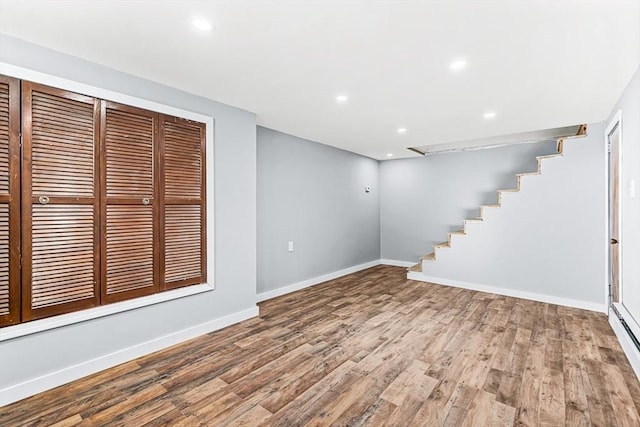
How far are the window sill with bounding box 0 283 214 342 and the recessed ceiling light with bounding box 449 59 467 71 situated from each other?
2936mm

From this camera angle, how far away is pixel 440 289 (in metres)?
4.63

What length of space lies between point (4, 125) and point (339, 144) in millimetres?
4006

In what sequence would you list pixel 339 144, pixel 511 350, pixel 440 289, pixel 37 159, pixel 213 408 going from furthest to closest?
pixel 339 144 < pixel 440 289 < pixel 511 350 < pixel 37 159 < pixel 213 408

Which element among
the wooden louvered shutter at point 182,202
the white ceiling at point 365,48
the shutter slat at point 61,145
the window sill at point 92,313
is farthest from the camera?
the wooden louvered shutter at point 182,202

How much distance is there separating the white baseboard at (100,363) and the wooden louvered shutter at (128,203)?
0.45m

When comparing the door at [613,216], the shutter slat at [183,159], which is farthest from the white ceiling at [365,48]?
the door at [613,216]

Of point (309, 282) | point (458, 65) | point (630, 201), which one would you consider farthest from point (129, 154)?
point (630, 201)

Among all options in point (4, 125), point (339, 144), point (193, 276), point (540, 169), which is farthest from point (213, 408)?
point (540, 169)

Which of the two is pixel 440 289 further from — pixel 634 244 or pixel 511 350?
pixel 634 244

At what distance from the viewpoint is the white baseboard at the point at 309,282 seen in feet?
13.5

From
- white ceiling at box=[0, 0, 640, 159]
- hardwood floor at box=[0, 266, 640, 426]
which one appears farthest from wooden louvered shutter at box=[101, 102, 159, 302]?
hardwood floor at box=[0, 266, 640, 426]

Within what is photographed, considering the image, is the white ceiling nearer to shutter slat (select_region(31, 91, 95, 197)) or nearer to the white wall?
the white wall

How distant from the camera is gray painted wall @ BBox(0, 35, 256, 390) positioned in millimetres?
1982

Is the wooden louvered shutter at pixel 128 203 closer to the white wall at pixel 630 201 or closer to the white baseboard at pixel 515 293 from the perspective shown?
the white wall at pixel 630 201
